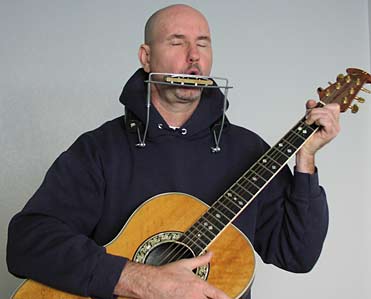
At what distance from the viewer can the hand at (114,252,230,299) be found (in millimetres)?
1137

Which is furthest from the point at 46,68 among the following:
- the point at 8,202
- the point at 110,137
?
the point at 110,137

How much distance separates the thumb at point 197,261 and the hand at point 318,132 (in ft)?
1.15

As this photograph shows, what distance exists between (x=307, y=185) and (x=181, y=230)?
1.12ft

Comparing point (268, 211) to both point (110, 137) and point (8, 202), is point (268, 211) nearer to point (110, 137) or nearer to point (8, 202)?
point (110, 137)

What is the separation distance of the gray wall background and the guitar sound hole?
985 mm

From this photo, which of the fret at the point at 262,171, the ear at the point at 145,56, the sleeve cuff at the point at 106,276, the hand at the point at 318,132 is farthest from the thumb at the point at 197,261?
the ear at the point at 145,56

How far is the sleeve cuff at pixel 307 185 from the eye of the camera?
1380mm

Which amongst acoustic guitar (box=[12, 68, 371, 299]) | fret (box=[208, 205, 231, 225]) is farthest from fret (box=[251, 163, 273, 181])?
fret (box=[208, 205, 231, 225])

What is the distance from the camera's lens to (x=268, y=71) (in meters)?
2.27

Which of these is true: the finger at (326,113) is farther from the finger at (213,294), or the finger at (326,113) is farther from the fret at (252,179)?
the finger at (213,294)

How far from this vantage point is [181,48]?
149 centimetres

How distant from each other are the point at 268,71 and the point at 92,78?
0.70 meters

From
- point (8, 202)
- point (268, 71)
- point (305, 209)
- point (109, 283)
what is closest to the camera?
point (109, 283)

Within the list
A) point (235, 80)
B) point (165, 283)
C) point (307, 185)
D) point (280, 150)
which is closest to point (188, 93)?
point (280, 150)
